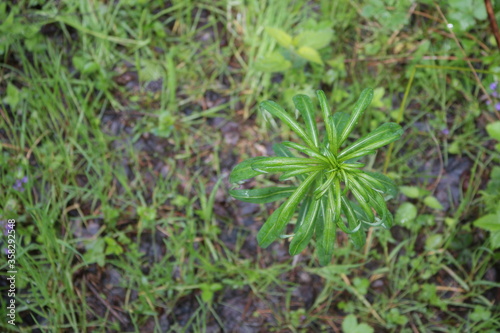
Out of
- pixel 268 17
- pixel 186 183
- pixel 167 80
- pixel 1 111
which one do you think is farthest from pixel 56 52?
pixel 268 17

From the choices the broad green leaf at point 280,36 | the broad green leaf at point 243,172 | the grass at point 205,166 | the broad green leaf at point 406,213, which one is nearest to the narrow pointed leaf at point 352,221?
the broad green leaf at point 243,172

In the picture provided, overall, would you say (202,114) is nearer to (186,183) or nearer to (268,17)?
(186,183)

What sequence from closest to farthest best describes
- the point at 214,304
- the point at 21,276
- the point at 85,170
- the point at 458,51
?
the point at 21,276 < the point at 214,304 < the point at 85,170 < the point at 458,51

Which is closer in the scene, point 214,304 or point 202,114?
point 214,304

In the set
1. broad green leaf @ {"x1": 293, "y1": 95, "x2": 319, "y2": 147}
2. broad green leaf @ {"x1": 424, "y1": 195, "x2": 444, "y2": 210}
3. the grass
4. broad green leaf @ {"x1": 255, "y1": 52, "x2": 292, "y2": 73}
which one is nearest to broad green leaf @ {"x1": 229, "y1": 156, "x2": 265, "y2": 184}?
broad green leaf @ {"x1": 293, "y1": 95, "x2": 319, "y2": 147}

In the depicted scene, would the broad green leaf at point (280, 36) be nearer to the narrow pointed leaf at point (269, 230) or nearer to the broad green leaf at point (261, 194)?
the broad green leaf at point (261, 194)

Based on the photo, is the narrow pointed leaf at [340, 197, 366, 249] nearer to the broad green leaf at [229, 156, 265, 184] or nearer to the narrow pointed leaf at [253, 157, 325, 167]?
the narrow pointed leaf at [253, 157, 325, 167]

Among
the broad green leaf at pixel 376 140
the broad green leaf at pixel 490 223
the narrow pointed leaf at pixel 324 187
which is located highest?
the broad green leaf at pixel 376 140
